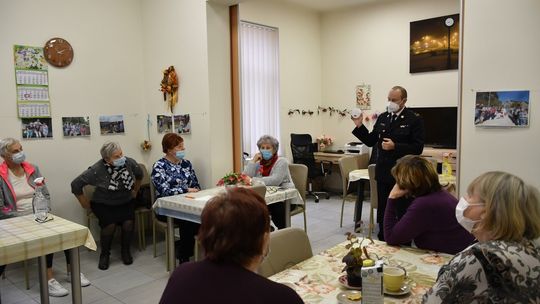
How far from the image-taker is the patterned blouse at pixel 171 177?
12.4 ft

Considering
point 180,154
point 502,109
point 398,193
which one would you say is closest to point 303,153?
point 180,154

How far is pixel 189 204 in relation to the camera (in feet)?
10.6

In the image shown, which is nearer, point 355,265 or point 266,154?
point 355,265

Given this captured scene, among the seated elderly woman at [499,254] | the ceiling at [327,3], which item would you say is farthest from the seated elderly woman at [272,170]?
the ceiling at [327,3]

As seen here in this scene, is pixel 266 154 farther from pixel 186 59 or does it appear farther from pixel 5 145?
pixel 5 145

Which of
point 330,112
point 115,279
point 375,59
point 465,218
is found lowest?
point 115,279

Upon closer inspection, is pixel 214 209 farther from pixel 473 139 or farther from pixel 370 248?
pixel 473 139

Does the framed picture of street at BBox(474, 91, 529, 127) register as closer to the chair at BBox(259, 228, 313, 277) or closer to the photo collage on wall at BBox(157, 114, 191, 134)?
the chair at BBox(259, 228, 313, 277)

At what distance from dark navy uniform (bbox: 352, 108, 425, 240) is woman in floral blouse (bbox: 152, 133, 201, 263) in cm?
161

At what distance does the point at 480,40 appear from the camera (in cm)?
280

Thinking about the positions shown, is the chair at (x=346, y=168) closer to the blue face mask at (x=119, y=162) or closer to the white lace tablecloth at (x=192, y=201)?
the white lace tablecloth at (x=192, y=201)

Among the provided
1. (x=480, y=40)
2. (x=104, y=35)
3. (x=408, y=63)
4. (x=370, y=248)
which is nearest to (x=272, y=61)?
(x=408, y=63)

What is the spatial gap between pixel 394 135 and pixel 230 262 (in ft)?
8.93

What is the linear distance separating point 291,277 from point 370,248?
520 mm
